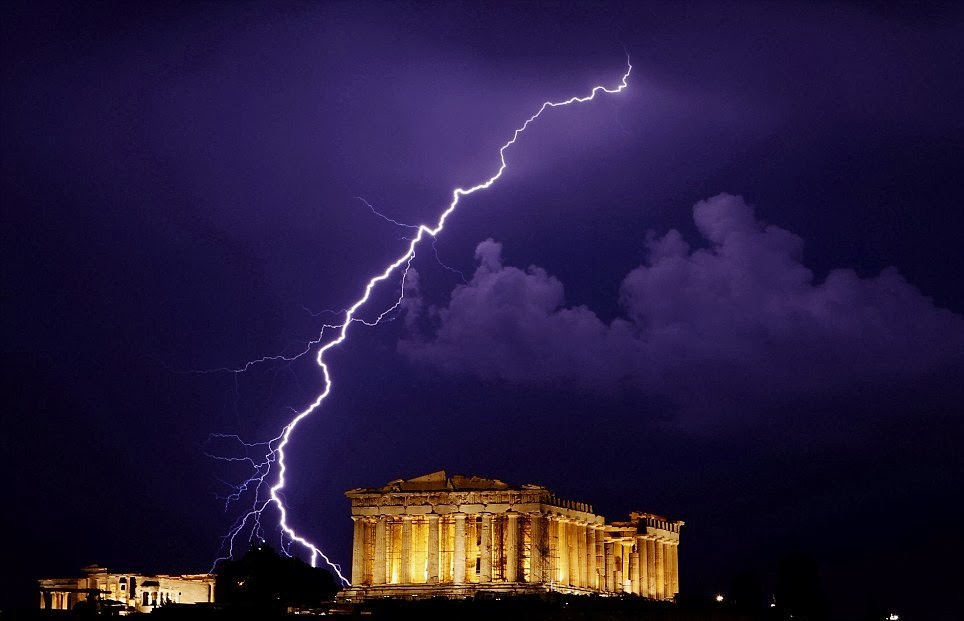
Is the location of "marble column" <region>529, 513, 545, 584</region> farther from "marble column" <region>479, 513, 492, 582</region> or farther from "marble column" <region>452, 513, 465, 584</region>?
"marble column" <region>452, 513, 465, 584</region>

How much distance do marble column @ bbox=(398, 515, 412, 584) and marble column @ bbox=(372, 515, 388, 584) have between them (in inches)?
46.9

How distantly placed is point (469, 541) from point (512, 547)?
4.09 metres

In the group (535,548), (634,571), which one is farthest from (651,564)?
(535,548)

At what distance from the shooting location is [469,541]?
96.7m

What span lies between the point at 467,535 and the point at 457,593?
4602mm

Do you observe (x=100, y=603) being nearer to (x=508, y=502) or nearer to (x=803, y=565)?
(x=508, y=502)

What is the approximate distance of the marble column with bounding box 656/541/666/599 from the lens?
4200 inches

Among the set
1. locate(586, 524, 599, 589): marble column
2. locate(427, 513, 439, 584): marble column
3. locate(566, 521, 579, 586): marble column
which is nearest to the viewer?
locate(427, 513, 439, 584): marble column

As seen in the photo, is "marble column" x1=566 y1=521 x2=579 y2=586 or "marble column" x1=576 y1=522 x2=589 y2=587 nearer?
"marble column" x1=566 y1=521 x2=579 y2=586

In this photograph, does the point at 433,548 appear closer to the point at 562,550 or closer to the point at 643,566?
the point at 562,550

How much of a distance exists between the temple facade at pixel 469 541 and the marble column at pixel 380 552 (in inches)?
2.6

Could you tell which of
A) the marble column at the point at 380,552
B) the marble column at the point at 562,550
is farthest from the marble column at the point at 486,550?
the marble column at the point at 380,552

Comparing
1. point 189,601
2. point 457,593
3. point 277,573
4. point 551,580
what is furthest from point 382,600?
point 189,601

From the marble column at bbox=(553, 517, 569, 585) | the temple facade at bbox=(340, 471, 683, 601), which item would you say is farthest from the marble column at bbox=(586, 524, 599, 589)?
the marble column at bbox=(553, 517, 569, 585)
